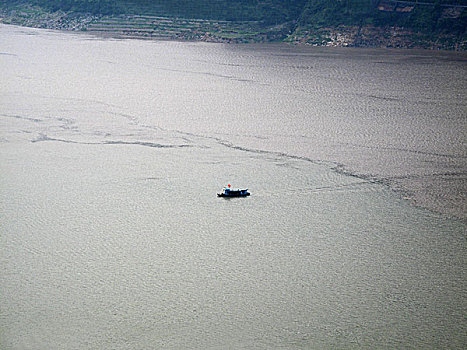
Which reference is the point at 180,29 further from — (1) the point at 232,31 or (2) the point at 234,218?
(2) the point at 234,218

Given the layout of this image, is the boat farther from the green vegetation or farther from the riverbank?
the green vegetation

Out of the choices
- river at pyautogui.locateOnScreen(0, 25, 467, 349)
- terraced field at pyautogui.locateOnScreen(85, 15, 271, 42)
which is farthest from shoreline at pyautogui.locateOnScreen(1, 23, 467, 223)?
terraced field at pyautogui.locateOnScreen(85, 15, 271, 42)

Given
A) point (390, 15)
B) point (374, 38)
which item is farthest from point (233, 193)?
point (390, 15)

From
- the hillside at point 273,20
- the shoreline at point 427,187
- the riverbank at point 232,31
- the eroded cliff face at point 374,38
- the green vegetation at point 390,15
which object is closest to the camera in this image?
the shoreline at point 427,187

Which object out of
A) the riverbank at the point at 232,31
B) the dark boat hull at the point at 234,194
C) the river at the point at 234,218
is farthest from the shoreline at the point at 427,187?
the riverbank at the point at 232,31

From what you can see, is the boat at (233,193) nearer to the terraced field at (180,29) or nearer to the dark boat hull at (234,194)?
the dark boat hull at (234,194)

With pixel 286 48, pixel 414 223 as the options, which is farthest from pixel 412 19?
pixel 414 223

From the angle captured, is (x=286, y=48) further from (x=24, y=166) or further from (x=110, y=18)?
(x=24, y=166)

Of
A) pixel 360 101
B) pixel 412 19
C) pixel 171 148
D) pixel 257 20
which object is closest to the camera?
pixel 171 148
